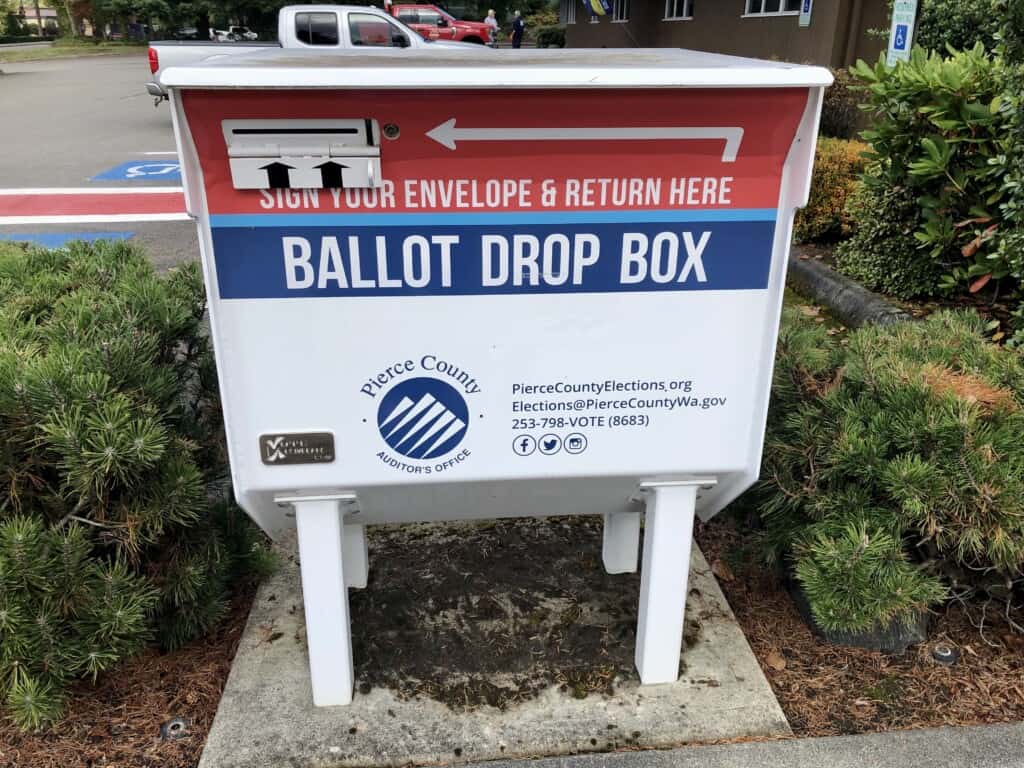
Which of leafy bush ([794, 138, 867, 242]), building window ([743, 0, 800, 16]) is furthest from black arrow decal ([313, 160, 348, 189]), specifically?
building window ([743, 0, 800, 16])

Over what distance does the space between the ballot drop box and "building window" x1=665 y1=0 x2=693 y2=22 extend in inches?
820

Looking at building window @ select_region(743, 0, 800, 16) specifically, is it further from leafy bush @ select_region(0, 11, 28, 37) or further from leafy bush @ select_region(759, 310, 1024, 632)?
leafy bush @ select_region(0, 11, 28, 37)

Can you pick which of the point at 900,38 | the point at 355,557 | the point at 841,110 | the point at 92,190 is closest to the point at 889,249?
the point at 900,38

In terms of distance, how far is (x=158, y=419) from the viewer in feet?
7.54

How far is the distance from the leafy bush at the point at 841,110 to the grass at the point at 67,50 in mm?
36024

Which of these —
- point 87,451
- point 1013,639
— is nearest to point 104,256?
point 87,451

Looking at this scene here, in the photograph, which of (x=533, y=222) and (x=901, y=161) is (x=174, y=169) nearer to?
(x=901, y=161)

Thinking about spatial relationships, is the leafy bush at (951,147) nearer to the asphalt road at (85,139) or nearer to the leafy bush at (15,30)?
the asphalt road at (85,139)

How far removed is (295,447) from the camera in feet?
6.63

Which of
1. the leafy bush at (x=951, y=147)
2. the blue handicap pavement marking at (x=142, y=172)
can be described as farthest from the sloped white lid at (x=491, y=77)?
the blue handicap pavement marking at (x=142, y=172)

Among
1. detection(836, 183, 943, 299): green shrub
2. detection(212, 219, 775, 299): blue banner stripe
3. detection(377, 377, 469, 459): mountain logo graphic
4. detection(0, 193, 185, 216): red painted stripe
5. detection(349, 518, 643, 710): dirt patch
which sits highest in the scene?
detection(212, 219, 775, 299): blue banner stripe

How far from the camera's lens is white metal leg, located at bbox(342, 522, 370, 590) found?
2758 mm

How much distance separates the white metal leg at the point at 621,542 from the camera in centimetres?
294

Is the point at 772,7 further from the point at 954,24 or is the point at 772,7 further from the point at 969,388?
the point at 969,388
